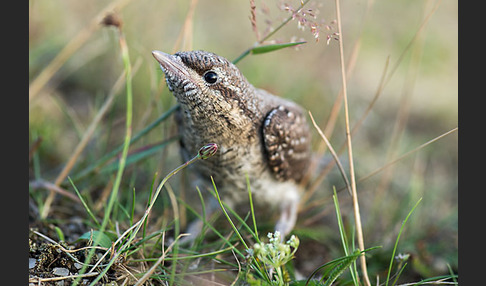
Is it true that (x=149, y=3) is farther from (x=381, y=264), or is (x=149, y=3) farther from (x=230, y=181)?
(x=381, y=264)

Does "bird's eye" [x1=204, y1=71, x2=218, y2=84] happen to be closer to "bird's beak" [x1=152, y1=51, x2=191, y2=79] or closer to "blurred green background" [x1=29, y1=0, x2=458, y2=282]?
"bird's beak" [x1=152, y1=51, x2=191, y2=79]

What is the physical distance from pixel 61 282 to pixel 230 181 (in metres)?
1.38

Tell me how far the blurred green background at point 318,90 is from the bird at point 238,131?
1.22 feet

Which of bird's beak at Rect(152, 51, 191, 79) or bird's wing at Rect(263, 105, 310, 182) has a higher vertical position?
bird's beak at Rect(152, 51, 191, 79)

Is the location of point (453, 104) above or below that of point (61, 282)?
below

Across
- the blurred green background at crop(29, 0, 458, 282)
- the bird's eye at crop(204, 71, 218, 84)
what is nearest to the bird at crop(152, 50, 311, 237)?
the bird's eye at crop(204, 71, 218, 84)

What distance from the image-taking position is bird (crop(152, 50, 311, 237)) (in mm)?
2541

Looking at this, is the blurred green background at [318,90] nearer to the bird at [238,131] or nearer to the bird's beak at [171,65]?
the bird at [238,131]

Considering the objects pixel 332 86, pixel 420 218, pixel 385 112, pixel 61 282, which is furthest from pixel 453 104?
pixel 61 282

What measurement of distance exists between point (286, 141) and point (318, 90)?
2.37 m

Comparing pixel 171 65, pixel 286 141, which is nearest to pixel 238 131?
pixel 286 141

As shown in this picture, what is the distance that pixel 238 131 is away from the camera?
2.87 m

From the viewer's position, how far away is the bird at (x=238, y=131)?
2.54 m

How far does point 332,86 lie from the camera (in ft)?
18.4
